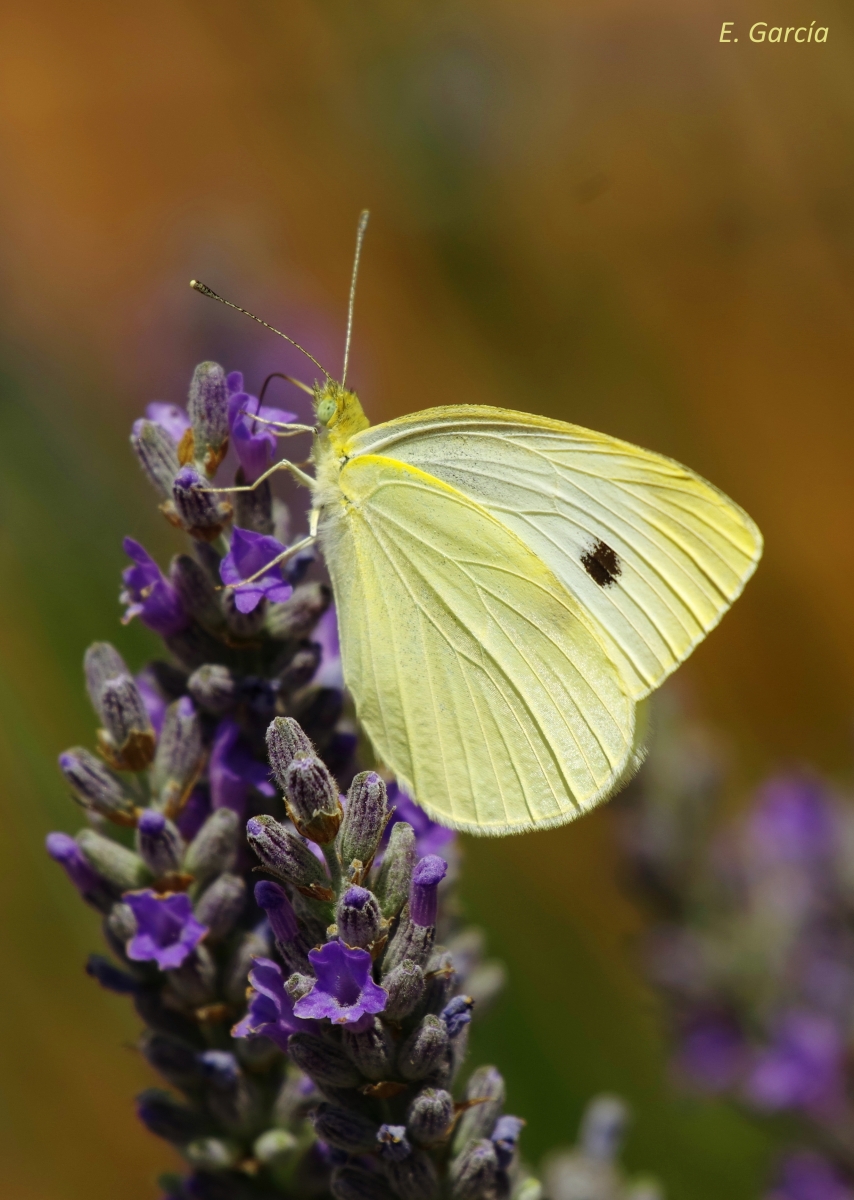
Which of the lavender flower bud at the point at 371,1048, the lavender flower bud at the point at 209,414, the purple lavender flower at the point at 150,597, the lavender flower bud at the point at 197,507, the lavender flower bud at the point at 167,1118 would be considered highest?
the lavender flower bud at the point at 209,414

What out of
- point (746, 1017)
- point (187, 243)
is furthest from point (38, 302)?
point (746, 1017)

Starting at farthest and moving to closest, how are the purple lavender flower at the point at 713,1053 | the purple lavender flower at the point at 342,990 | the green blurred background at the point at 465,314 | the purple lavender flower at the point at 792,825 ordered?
the green blurred background at the point at 465,314, the purple lavender flower at the point at 792,825, the purple lavender flower at the point at 713,1053, the purple lavender flower at the point at 342,990

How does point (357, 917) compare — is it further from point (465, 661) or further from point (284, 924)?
point (465, 661)

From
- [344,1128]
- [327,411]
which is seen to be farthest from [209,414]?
[344,1128]

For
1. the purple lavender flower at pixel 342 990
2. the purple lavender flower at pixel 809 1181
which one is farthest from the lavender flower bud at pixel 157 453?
the purple lavender flower at pixel 809 1181

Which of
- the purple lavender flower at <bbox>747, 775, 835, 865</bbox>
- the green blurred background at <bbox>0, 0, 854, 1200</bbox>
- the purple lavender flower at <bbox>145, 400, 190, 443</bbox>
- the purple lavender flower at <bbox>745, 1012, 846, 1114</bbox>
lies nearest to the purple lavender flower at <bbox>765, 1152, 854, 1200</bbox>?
the purple lavender flower at <bbox>745, 1012, 846, 1114</bbox>

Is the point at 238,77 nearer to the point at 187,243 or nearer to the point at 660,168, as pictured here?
the point at 660,168

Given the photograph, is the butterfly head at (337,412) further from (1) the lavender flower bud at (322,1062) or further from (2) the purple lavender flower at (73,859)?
(1) the lavender flower bud at (322,1062)
